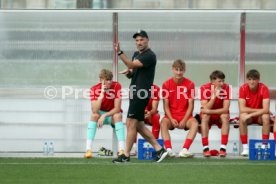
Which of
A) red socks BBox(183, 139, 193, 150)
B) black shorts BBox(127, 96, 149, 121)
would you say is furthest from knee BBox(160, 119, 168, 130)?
black shorts BBox(127, 96, 149, 121)

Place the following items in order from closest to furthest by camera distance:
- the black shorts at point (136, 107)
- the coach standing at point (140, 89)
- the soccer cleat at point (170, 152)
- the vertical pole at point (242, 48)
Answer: the coach standing at point (140, 89), the black shorts at point (136, 107), the soccer cleat at point (170, 152), the vertical pole at point (242, 48)

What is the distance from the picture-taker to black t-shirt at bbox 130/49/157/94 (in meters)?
10.9

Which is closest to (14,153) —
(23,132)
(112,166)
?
(23,132)

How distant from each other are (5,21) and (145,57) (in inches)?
118

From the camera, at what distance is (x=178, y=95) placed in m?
12.4

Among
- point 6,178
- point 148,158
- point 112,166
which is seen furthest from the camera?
point 148,158

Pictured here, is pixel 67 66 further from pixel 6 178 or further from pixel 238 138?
pixel 6 178

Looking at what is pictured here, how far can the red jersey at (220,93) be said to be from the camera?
12.5 m

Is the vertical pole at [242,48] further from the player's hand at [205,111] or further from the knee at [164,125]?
the knee at [164,125]

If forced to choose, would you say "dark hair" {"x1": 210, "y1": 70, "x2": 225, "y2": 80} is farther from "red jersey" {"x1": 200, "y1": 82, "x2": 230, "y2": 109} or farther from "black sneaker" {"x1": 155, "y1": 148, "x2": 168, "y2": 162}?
"black sneaker" {"x1": 155, "y1": 148, "x2": 168, "y2": 162}

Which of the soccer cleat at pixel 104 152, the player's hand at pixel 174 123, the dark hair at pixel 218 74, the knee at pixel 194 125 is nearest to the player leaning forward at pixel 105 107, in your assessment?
the soccer cleat at pixel 104 152

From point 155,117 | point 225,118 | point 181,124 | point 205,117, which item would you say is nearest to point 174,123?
point 181,124

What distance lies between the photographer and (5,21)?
1295 centimetres

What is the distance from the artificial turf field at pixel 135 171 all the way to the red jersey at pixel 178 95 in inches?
35.0
